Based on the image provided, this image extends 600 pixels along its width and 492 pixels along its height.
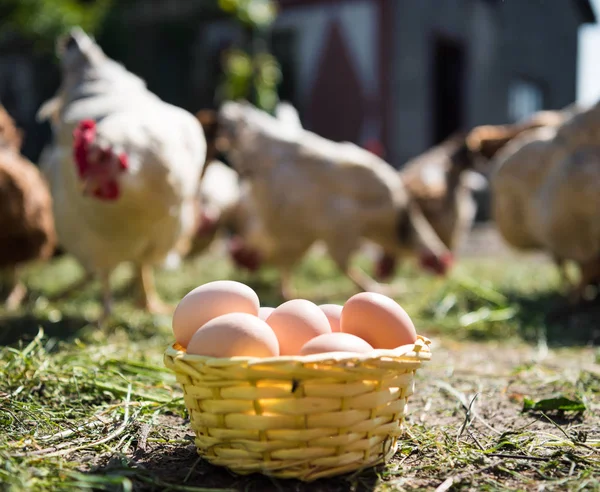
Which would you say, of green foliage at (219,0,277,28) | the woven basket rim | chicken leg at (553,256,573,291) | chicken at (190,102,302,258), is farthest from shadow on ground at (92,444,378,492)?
green foliage at (219,0,277,28)

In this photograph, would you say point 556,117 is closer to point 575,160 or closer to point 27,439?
point 575,160

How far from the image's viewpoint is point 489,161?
5.83 meters

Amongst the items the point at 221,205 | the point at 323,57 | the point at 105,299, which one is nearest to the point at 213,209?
the point at 221,205

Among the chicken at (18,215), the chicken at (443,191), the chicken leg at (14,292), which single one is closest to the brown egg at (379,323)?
the chicken at (18,215)

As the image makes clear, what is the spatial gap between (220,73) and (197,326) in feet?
37.2

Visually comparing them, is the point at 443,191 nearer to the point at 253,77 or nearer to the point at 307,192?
the point at 307,192

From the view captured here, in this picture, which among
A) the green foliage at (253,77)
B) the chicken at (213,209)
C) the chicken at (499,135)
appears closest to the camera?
the chicken at (499,135)

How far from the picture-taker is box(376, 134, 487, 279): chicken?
5520mm

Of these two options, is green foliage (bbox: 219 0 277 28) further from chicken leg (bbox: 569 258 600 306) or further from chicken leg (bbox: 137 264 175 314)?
chicken leg (bbox: 569 258 600 306)

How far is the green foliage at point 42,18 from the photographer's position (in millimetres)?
9336

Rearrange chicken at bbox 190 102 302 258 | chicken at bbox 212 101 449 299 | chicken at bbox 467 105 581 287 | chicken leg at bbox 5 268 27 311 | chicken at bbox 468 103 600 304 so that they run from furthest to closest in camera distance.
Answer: chicken at bbox 190 102 302 258
chicken at bbox 212 101 449 299
chicken leg at bbox 5 268 27 311
chicken at bbox 467 105 581 287
chicken at bbox 468 103 600 304

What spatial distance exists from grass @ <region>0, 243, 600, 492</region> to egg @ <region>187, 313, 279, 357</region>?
300mm

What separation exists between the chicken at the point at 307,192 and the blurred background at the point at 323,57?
200 inches

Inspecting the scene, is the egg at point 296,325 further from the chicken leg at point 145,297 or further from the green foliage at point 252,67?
the green foliage at point 252,67
